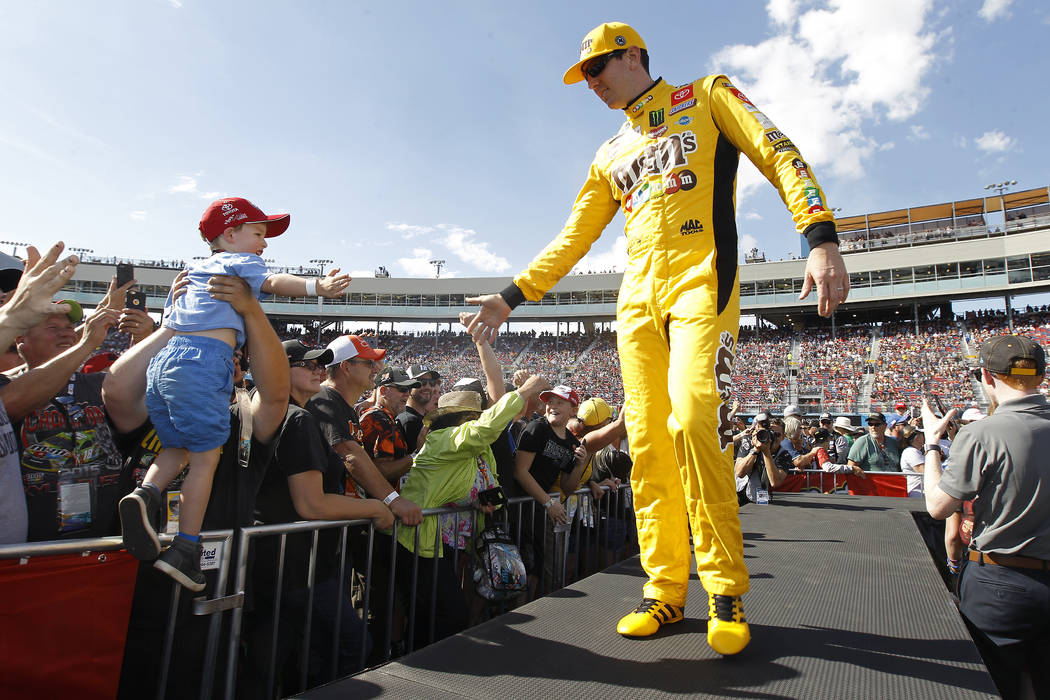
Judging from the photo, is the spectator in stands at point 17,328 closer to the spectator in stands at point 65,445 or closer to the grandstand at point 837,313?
the spectator in stands at point 65,445

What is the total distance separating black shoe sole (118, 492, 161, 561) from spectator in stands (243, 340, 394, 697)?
2.20 feet

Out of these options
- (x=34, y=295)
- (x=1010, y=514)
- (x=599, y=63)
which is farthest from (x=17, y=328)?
(x=1010, y=514)

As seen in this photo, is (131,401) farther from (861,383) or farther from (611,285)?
(611,285)

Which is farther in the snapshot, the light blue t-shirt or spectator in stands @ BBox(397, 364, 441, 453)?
spectator in stands @ BBox(397, 364, 441, 453)

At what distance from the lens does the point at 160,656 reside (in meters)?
2.02

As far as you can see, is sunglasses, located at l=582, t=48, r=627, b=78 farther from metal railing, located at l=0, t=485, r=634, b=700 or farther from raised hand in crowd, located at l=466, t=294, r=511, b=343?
metal railing, located at l=0, t=485, r=634, b=700

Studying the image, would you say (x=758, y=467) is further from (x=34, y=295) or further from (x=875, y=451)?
(x=34, y=295)

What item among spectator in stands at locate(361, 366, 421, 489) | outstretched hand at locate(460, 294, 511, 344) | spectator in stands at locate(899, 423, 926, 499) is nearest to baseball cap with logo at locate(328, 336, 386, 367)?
spectator in stands at locate(361, 366, 421, 489)

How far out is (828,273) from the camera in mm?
1867

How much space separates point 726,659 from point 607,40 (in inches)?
88.6

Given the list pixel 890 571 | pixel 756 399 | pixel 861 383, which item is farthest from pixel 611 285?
pixel 890 571

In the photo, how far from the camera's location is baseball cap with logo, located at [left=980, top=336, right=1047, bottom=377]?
239 cm

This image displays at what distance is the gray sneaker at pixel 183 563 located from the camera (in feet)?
5.88

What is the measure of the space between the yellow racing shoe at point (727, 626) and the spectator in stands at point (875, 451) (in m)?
7.23
